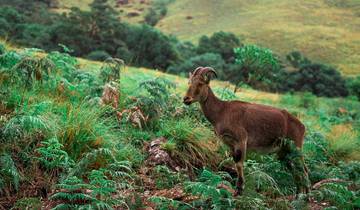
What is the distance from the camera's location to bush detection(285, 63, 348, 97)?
2655 inches

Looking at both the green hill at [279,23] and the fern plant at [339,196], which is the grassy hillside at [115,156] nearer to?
the fern plant at [339,196]

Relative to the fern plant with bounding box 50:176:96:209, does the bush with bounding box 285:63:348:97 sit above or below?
below

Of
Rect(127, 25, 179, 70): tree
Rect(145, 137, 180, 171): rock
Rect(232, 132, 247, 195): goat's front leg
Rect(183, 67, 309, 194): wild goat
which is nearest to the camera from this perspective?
Rect(232, 132, 247, 195): goat's front leg

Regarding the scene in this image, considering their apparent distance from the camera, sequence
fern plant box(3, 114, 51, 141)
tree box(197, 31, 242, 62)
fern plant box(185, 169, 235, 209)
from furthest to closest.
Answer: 1. tree box(197, 31, 242, 62)
2. fern plant box(3, 114, 51, 141)
3. fern plant box(185, 169, 235, 209)

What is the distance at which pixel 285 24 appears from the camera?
118250 millimetres

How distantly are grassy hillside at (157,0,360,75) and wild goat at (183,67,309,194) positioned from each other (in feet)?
268

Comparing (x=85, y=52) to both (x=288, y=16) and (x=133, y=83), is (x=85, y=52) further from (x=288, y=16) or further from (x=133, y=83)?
(x=288, y=16)

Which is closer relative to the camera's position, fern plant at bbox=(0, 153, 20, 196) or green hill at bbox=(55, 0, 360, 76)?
fern plant at bbox=(0, 153, 20, 196)

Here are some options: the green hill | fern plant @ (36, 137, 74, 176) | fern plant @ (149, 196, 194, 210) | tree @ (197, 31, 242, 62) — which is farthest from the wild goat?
the green hill

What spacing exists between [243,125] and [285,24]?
113 m

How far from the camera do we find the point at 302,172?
9.78 metres

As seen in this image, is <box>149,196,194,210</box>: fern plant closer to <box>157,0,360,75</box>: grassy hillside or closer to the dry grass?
<box>157,0,360,75</box>: grassy hillside

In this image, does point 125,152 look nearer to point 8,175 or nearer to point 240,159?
point 240,159

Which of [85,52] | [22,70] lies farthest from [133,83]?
[85,52]
